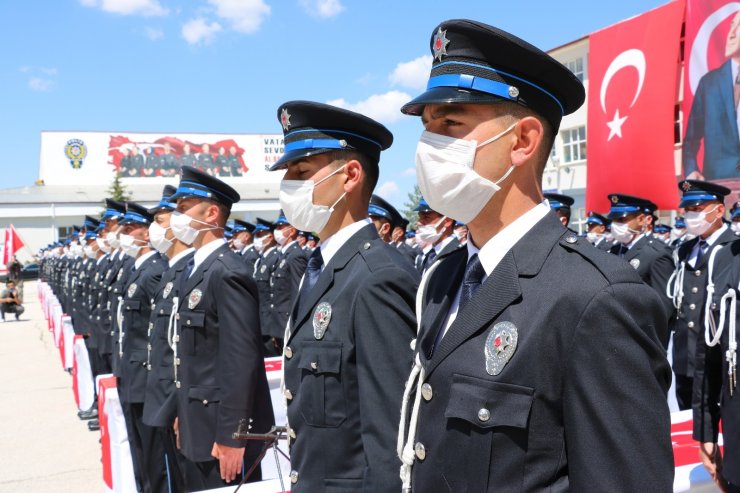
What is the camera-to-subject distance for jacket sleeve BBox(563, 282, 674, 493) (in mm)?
1262

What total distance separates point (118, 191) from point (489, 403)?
5120 cm

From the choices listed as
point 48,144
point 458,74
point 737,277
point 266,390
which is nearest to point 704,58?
point 737,277

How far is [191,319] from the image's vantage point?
366 centimetres

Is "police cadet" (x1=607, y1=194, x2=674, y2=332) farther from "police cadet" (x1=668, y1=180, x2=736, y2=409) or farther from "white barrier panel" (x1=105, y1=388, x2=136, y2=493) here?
"white barrier panel" (x1=105, y1=388, x2=136, y2=493)

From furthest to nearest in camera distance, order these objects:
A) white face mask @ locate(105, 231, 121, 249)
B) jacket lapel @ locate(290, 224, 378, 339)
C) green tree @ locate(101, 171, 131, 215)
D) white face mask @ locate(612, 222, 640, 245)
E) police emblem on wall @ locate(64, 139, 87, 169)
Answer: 1. police emblem on wall @ locate(64, 139, 87, 169)
2. green tree @ locate(101, 171, 131, 215)
3. white face mask @ locate(612, 222, 640, 245)
4. white face mask @ locate(105, 231, 121, 249)
5. jacket lapel @ locate(290, 224, 378, 339)

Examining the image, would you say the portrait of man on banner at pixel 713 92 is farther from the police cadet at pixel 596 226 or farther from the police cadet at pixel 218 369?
the police cadet at pixel 218 369

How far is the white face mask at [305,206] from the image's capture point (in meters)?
2.68

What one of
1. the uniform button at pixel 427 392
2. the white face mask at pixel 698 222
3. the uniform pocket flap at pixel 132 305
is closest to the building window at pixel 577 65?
the white face mask at pixel 698 222

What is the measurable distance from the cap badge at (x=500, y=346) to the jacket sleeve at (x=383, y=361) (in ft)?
2.51

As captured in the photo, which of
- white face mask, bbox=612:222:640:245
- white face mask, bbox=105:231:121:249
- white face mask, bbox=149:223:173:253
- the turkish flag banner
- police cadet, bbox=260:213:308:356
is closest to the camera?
white face mask, bbox=149:223:173:253

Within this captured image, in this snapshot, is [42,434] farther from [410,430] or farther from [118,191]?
[118,191]

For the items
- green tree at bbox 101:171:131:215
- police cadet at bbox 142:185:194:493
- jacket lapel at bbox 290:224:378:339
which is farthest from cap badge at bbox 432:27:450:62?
green tree at bbox 101:171:131:215

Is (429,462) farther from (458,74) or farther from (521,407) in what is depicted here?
(458,74)

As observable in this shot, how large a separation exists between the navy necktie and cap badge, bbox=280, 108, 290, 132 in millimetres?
1451
